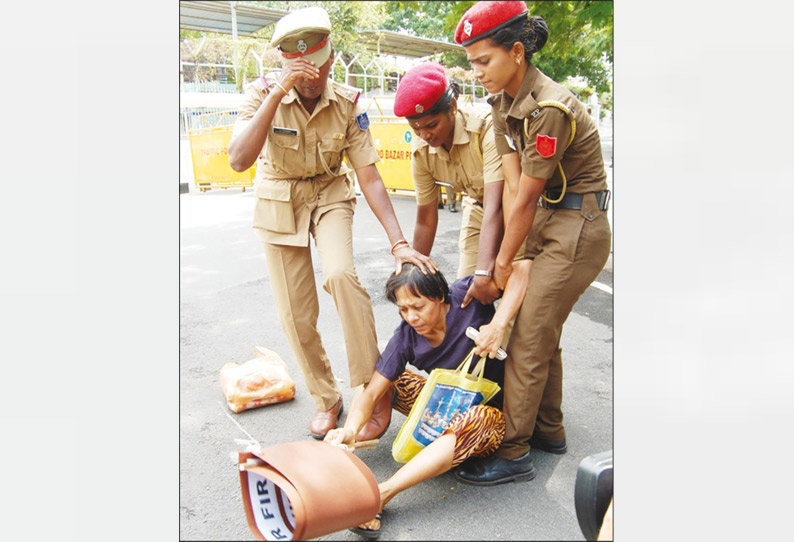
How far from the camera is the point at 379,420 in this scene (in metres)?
2.78

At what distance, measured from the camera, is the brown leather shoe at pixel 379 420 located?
9.00 feet

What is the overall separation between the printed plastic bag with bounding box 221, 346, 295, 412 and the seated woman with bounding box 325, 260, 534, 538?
864 millimetres

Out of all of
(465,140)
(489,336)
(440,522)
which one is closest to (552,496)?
(440,522)

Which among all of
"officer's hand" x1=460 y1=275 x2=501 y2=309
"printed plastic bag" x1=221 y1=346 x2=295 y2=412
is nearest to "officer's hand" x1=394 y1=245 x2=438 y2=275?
"officer's hand" x1=460 y1=275 x2=501 y2=309

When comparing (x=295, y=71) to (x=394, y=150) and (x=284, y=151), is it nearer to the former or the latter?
(x=284, y=151)

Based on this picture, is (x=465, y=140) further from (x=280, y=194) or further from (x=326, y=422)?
(x=326, y=422)

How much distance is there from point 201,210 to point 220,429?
23.3 ft

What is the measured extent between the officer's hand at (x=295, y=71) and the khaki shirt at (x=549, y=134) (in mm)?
713

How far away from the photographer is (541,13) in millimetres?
2354

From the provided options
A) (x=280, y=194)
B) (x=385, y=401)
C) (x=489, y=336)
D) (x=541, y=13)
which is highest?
(x=541, y=13)

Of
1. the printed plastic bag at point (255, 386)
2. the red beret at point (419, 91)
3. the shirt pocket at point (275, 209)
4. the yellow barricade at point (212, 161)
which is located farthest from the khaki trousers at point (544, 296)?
the yellow barricade at point (212, 161)

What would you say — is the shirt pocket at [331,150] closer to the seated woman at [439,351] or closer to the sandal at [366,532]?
the seated woman at [439,351]

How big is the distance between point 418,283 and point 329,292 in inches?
20.6

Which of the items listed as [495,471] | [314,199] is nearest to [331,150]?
[314,199]
